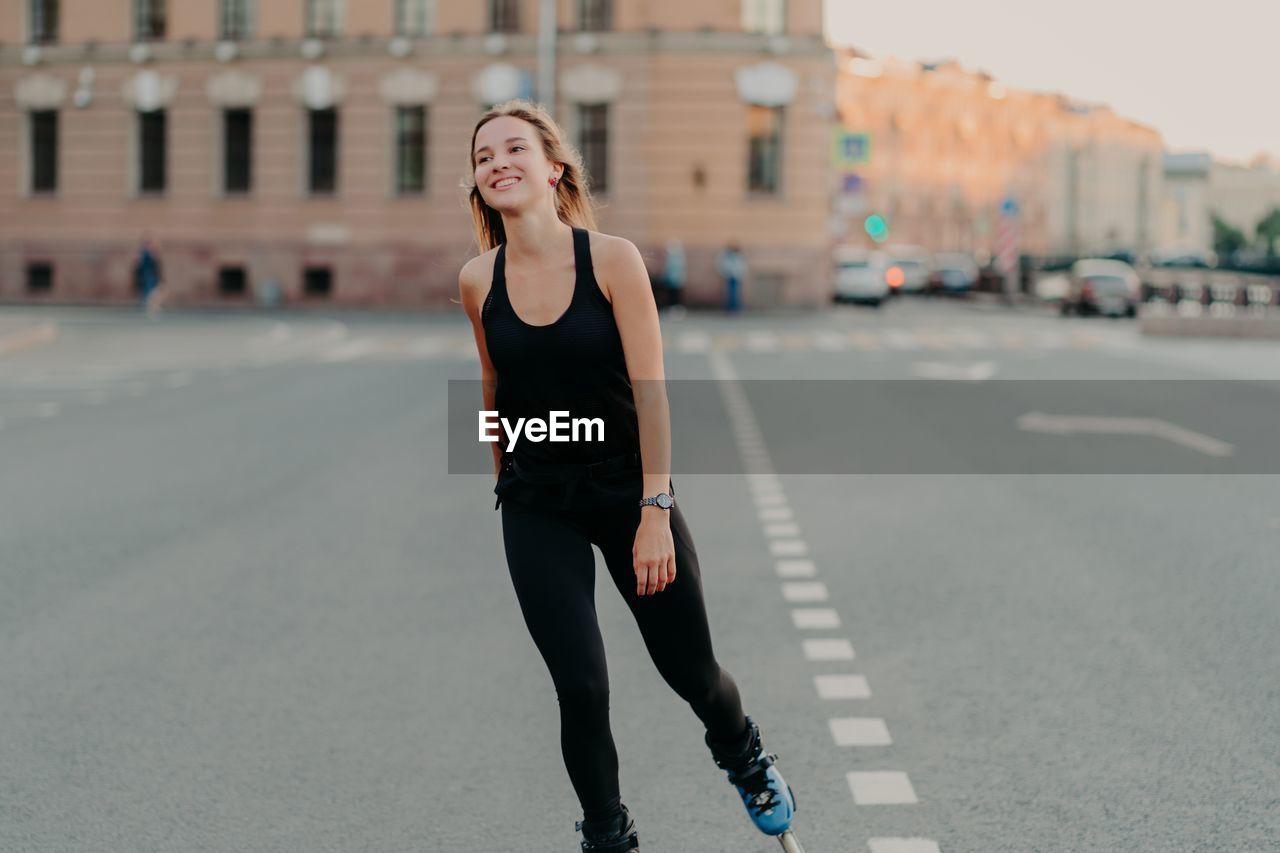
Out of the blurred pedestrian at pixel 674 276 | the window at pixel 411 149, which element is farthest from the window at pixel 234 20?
the blurred pedestrian at pixel 674 276

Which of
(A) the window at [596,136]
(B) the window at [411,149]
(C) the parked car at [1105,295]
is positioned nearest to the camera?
(A) the window at [596,136]

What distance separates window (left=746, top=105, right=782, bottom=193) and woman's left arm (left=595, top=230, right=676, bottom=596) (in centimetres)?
4148

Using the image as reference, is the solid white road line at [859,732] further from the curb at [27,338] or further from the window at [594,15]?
the window at [594,15]

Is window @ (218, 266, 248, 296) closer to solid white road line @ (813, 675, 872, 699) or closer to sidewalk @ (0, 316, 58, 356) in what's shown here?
sidewalk @ (0, 316, 58, 356)

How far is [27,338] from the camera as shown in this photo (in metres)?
29.4

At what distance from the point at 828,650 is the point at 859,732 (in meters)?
1.29

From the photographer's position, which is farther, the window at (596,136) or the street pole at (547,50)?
the window at (596,136)

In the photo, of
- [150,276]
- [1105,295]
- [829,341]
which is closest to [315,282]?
[150,276]

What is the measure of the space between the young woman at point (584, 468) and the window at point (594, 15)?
4212cm

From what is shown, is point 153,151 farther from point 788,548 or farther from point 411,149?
point 788,548

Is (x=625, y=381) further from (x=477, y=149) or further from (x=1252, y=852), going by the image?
(x=1252, y=852)

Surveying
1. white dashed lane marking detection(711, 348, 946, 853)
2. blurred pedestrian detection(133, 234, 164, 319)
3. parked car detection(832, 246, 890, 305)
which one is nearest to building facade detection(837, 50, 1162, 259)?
parked car detection(832, 246, 890, 305)

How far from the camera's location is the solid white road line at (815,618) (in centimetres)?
776

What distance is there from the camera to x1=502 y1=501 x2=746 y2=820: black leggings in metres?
4.03
